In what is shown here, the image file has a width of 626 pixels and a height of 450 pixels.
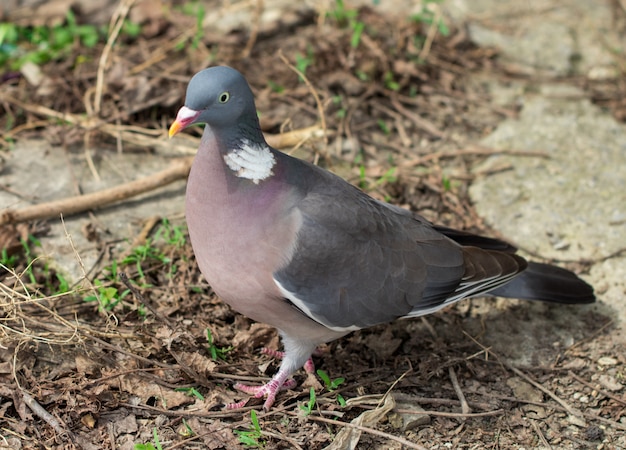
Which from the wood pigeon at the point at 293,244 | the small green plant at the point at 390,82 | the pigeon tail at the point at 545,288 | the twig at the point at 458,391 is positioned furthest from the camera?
the small green plant at the point at 390,82

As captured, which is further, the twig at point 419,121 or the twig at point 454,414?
the twig at point 419,121

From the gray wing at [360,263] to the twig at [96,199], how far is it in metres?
1.25

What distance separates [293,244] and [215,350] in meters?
0.82

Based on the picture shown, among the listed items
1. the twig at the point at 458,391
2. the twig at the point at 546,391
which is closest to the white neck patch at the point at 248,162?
the twig at the point at 458,391

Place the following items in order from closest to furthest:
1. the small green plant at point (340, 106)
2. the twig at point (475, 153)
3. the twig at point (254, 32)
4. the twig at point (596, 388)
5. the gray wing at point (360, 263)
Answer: the gray wing at point (360, 263)
the twig at point (596, 388)
the twig at point (475, 153)
the small green plant at point (340, 106)
the twig at point (254, 32)

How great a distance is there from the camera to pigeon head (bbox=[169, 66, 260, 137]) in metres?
2.97

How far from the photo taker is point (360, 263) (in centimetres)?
338

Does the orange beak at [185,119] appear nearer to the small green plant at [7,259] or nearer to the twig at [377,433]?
the twig at [377,433]

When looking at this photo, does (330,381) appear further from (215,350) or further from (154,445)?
(154,445)

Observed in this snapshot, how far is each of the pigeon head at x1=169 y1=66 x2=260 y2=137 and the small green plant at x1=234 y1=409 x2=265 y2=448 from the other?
1233 millimetres

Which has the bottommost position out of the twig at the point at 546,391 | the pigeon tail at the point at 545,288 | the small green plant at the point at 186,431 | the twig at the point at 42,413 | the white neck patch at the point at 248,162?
the twig at the point at 546,391

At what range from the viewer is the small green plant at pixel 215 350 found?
3666mm

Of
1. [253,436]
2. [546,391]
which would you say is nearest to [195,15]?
[253,436]

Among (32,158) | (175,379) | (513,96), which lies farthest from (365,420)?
(513,96)
